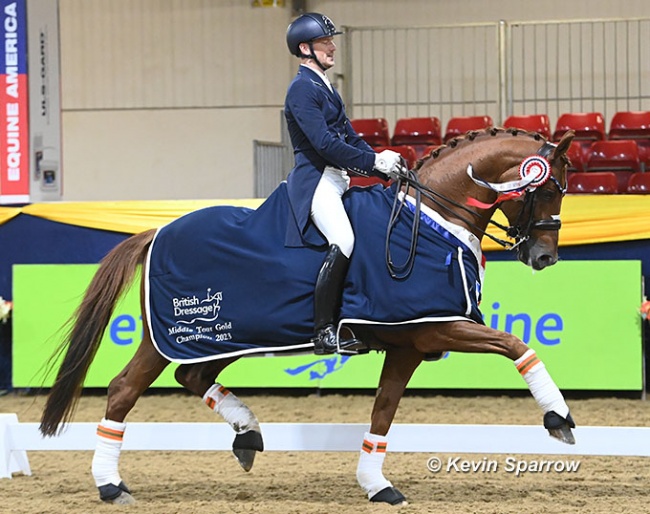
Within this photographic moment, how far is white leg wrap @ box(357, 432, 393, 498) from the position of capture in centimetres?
454

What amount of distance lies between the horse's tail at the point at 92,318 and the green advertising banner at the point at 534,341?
247 centimetres

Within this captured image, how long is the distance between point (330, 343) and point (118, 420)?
1.17 meters

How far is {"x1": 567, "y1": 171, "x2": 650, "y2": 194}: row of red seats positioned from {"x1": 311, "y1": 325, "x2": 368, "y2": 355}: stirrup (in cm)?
591

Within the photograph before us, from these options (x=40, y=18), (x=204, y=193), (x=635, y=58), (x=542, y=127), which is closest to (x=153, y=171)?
(x=204, y=193)

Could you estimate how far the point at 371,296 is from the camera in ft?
14.3

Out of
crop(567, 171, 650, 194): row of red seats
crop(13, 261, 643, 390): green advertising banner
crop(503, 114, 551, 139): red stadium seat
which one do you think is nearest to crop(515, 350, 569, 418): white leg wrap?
crop(13, 261, 643, 390): green advertising banner

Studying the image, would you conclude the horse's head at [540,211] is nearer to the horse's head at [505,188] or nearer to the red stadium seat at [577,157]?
the horse's head at [505,188]

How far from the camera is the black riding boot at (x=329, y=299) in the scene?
14.3 feet

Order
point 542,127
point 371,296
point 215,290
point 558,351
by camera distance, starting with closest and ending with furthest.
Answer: point 371,296, point 215,290, point 558,351, point 542,127

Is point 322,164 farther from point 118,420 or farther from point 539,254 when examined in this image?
point 118,420

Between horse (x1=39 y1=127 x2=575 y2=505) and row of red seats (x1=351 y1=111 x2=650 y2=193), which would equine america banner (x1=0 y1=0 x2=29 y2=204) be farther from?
horse (x1=39 y1=127 x2=575 y2=505)

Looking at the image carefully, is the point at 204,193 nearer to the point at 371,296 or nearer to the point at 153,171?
the point at 153,171

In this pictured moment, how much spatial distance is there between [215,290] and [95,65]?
994 cm

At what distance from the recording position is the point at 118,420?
4719 mm
